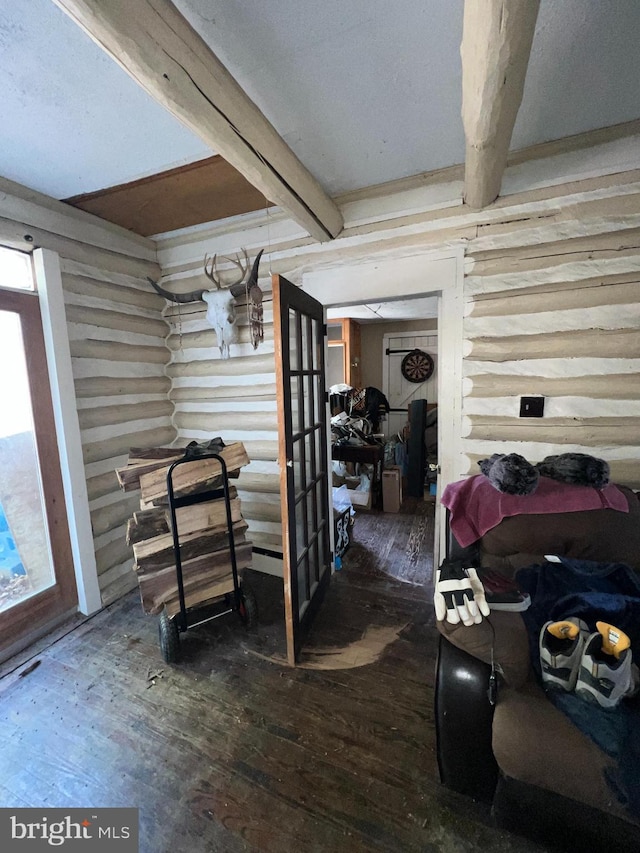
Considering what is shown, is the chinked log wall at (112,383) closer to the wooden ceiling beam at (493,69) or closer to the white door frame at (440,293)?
the white door frame at (440,293)

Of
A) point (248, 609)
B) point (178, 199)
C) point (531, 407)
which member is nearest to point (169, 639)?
point (248, 609)

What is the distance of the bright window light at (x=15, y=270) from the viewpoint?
2016 millimetres

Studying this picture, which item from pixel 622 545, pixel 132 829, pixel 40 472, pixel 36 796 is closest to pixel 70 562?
pixel 40 472

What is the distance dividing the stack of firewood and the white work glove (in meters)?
1.31

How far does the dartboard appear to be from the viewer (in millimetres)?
5910

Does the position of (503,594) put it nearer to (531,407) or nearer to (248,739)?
(531,407)

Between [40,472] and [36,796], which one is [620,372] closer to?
[36,796]

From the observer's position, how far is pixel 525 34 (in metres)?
0.90

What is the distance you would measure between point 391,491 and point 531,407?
7.76 feet

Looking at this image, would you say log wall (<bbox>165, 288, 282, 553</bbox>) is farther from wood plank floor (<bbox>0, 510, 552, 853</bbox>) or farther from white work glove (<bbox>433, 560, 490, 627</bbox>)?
white work glove (<bbox>433, 560, 490, 627</bbox>)

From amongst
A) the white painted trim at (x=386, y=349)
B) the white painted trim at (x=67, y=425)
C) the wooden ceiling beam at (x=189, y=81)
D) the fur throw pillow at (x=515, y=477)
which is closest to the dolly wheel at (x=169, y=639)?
the white painted trim at (x=67, y=425)

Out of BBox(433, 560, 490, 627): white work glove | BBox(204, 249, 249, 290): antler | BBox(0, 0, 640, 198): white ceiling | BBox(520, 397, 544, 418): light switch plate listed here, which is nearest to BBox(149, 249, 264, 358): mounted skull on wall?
BBox(204, 249, 249, 290): antler

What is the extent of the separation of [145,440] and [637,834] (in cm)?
326

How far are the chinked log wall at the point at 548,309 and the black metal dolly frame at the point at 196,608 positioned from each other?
62.5 inches
